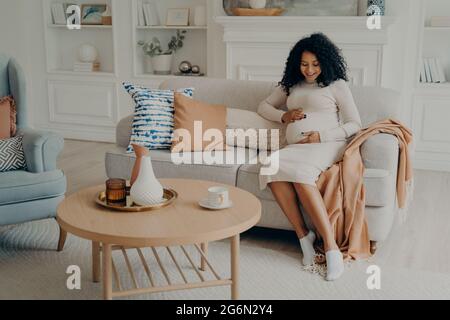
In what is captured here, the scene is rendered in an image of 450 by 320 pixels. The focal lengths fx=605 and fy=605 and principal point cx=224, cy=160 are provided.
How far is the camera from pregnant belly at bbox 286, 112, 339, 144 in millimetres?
3205

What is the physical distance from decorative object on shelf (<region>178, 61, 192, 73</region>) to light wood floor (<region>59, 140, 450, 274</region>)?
1282 mm

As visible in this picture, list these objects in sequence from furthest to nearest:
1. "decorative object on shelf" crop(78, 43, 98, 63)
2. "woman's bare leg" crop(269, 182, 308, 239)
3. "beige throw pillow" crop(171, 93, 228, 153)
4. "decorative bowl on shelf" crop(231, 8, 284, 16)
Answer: "decorative object on shelf" crop(78, 43, 98, 63) → "decorative bowl on shelf" crop(231, 8, 284, 16) → "beige throw pillow" crop(171, 93, 228, 153) → "woman's bare leg" crop(269, 182, 308, 239)

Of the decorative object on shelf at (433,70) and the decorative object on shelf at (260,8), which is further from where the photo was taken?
the decorative object on shelf at (260,8)

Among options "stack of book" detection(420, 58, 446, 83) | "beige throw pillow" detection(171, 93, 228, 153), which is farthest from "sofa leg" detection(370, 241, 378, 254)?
"stack of book" detection(420, 58, 446, 83)

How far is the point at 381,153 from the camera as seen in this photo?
2998 millimetres

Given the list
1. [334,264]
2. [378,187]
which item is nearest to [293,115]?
[378,187]

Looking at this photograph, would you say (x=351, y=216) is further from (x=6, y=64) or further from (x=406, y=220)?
(x=6, y=64)

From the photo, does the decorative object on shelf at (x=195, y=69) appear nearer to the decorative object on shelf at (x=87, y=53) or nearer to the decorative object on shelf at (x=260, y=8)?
the decorative object on shelf at (x=260, y=8)

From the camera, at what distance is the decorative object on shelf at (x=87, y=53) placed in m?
5.82

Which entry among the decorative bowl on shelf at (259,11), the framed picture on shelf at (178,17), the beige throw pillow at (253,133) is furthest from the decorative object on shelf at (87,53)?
the beige throw pillow at (253,133)

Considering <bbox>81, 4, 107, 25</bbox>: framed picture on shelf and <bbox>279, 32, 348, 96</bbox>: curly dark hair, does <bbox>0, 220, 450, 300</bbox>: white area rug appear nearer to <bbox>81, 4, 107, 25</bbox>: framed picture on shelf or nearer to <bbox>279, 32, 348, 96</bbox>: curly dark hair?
<bbox>279, 32, 348, 96</bbox>: curly dark hair

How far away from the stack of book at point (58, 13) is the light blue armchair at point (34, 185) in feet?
10.0

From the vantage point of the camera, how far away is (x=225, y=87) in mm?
3760

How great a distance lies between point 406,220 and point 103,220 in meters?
2.02
